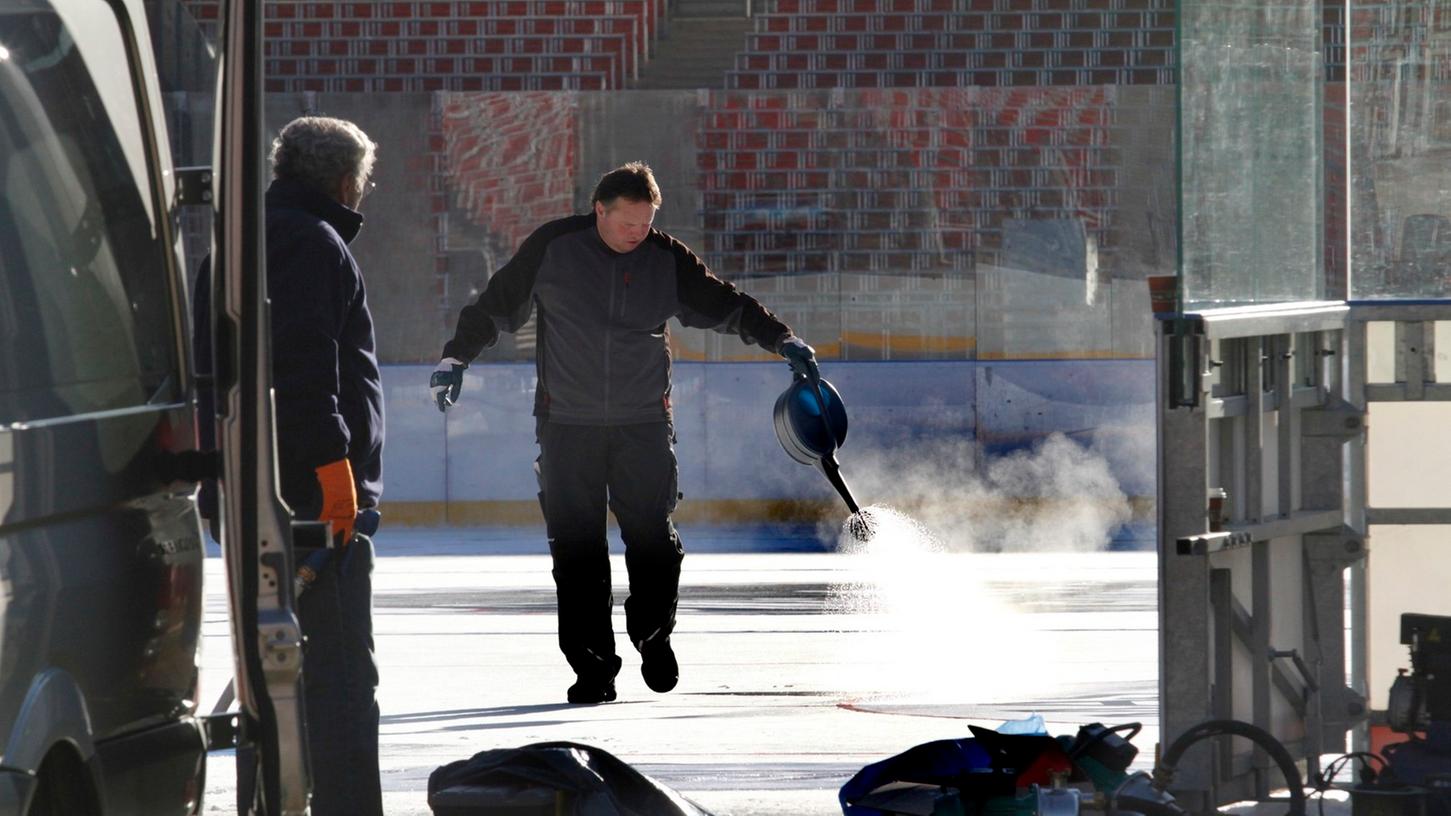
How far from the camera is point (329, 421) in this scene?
477 cm

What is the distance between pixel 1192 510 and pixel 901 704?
10.0 ft

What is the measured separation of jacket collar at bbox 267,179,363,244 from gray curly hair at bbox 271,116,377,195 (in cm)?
2

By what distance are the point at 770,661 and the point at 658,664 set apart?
157 cm

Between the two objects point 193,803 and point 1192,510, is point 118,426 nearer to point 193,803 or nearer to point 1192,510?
point 193,803

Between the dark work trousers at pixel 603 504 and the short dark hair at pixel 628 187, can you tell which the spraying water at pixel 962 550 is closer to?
the dark work trousers at pixel 603 504

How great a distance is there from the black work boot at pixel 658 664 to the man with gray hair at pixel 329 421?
9.20 ft

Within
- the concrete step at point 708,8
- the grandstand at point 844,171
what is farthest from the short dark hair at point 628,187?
the concrete step at point 708,8

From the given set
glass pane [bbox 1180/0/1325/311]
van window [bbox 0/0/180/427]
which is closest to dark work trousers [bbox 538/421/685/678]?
glass pane [bbox 1180/0/1325/311]

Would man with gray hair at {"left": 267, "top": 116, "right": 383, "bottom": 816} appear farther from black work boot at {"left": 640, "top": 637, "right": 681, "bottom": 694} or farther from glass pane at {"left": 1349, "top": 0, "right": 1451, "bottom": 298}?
black work boot at {"left": 640, "top": 637, "right": 681, "bottom": 694}

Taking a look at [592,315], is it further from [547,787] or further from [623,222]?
[547,787]

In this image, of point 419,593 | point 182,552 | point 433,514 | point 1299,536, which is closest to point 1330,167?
point 1299,536

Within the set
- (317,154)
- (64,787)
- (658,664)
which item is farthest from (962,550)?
(64,787)

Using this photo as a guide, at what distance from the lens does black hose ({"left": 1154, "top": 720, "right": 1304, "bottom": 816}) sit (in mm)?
5258

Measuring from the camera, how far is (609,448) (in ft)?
24.5
